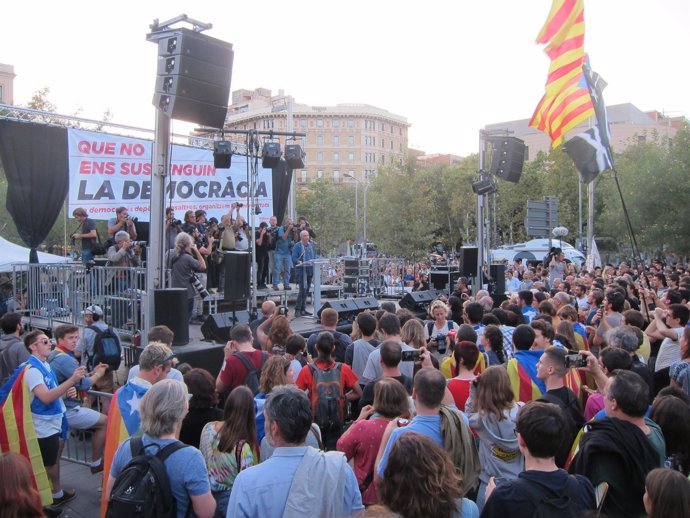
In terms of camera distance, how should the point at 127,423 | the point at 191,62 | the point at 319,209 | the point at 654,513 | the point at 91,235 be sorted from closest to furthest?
1. the point at 654,513
2. the point at 127,423
3. the point at 191,62
4. the point at 91,235
5. the point at 319,209

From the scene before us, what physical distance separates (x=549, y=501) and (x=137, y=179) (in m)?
13.1

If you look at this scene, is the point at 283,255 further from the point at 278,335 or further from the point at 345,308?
the point at 278,335

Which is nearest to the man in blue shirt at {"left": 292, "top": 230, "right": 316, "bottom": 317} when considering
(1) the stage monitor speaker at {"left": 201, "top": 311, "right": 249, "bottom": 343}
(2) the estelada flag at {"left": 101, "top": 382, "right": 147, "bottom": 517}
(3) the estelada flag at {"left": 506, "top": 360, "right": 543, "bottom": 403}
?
(1) the stage monitor speaker at {"left": 201, "top": 311, "right": 249, "bottom": 343}

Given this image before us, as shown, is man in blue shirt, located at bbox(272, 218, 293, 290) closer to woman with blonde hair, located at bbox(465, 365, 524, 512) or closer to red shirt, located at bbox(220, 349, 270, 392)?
red shirt, located at bbox(220, 349, 270, 392)

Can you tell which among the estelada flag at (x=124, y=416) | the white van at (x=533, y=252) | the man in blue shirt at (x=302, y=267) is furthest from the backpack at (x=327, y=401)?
the white van at (x=533, y=252)

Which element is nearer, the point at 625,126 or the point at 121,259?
the point at 121,259

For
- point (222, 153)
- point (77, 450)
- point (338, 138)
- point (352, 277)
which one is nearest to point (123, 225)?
point (222, 153)

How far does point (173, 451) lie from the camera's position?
3.01 meters

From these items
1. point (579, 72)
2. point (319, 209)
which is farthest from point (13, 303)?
point (319, 209)

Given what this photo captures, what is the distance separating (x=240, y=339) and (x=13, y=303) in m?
7.74

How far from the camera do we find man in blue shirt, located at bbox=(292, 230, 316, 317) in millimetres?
13266

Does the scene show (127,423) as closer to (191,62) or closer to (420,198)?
(191,62)

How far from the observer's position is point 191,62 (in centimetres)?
782

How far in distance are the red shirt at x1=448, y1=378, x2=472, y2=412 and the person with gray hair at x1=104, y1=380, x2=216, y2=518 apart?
6.02 ft
